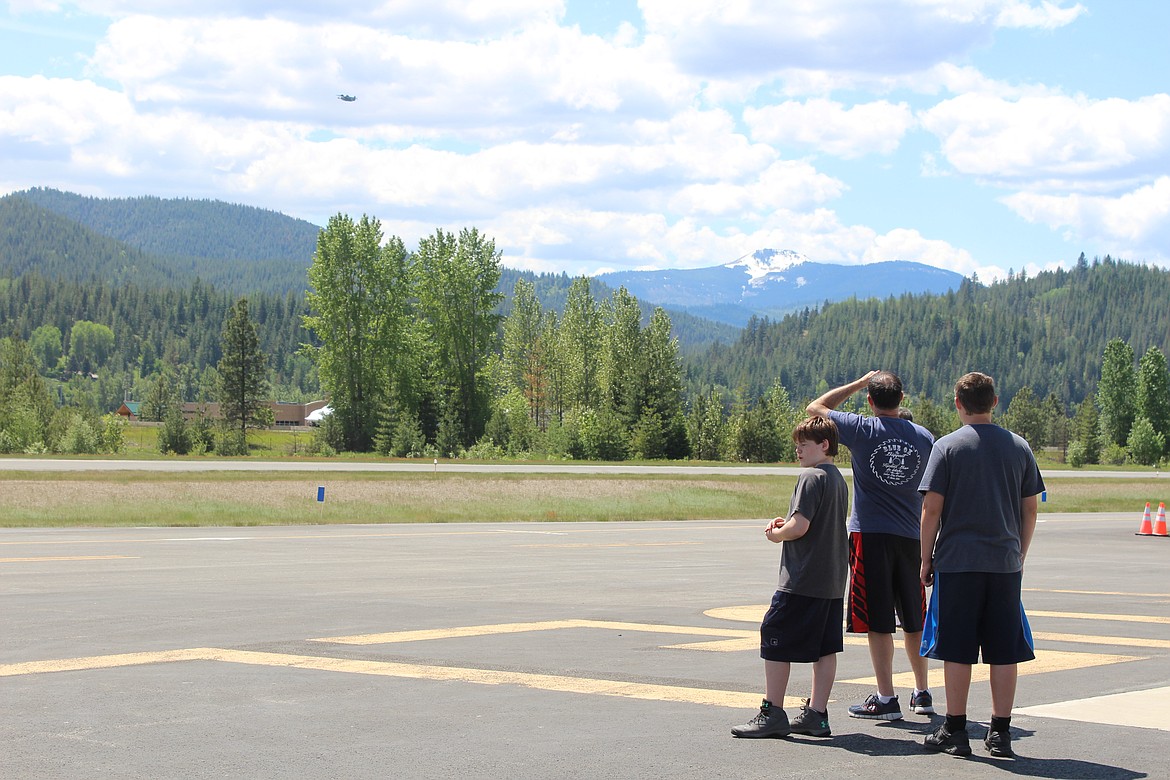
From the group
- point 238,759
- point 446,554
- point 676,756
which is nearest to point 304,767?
point 238,759

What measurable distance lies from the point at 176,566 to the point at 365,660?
30.9 ft

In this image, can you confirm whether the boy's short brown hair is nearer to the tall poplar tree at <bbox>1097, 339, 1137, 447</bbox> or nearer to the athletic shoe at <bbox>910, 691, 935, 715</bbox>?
the athletic shoe at <bbox>910, 691, 935, 715</bbox>

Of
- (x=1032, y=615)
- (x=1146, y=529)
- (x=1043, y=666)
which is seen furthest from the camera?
(x=1146, y=529)

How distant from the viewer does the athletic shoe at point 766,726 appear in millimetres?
7355

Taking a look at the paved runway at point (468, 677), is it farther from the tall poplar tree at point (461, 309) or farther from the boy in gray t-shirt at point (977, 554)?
the tall poplar tree at point (461, 309)

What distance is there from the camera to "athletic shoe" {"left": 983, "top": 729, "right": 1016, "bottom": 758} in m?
6.95

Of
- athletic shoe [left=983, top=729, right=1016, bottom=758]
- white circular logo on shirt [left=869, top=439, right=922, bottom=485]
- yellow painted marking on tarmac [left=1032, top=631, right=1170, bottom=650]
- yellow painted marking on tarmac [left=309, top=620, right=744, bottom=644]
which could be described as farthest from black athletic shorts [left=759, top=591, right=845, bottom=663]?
yellow painted marking on tarmac [left=1032, top=631, right=1170, bottom=650]

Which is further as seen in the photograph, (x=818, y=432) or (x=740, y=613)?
(x=740, y=613)

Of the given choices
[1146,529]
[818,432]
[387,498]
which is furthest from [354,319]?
[818,432]

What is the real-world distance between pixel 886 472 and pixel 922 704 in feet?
4.82

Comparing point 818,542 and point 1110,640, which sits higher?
point 818,542

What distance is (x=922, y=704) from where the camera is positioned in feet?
26.9

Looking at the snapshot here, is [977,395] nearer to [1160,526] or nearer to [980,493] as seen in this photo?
[980,493]

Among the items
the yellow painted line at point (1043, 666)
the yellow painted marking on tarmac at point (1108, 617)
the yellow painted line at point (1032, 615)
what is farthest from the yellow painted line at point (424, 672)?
the yellow painted marking on tarmac at point (1108, 617)
